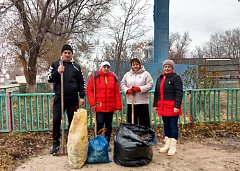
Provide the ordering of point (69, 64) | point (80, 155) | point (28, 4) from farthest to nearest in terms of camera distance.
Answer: point (28, 4), point (69, 64), point (80, 155)

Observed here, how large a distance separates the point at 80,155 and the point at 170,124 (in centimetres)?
147

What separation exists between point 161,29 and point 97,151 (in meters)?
7.53

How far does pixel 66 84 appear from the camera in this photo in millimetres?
4258

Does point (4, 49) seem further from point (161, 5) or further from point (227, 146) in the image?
point (227, 146)

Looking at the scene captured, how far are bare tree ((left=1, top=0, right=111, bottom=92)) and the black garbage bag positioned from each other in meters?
7.41

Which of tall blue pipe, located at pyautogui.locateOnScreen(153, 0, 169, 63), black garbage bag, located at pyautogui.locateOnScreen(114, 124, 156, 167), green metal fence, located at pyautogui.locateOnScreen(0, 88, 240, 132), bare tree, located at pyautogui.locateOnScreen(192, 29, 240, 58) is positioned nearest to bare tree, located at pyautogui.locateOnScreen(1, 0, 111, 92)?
tall blue pipe, located at pyautogui.locateOnScreen(153, 0, 169, 63)

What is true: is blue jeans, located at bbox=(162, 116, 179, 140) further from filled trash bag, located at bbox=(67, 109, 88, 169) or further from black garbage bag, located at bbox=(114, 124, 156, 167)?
filled trash bag, located at bbox=(67, 109, 88, 169)

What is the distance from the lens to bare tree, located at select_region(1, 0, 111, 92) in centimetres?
1093

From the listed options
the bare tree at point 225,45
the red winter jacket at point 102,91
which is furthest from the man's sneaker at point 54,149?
the bare tree at point 225,45

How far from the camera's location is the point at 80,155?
3.71 meters

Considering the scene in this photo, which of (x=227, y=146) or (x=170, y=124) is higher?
(x=170, y=124)

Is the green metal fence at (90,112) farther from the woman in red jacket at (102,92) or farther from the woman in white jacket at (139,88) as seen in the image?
the woman in red jacket at (102,92)

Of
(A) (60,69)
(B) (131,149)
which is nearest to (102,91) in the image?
(A) (60,69)

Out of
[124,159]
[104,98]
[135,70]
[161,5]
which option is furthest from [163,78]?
[161,5]
